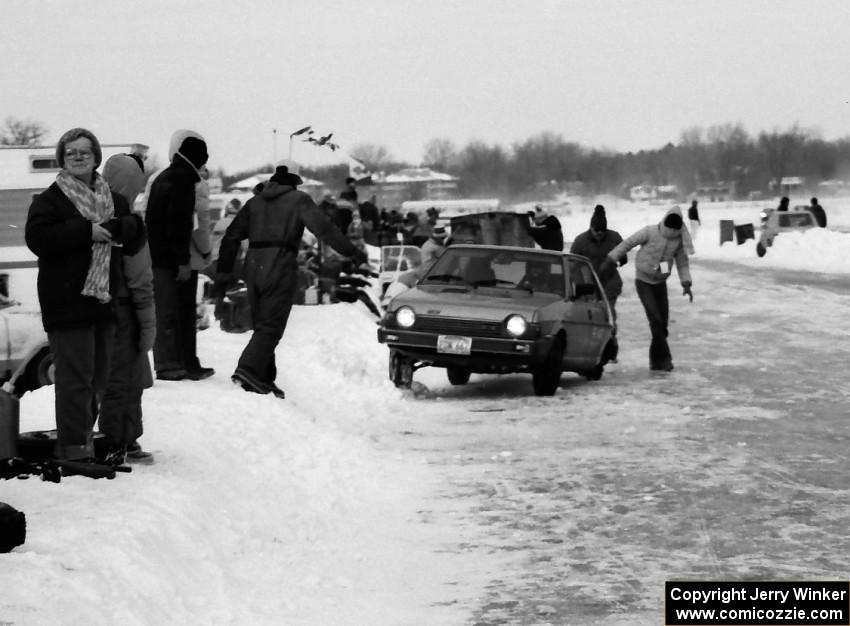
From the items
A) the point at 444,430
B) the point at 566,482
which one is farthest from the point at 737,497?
the point at 444,430

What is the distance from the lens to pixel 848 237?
4703 centimetres

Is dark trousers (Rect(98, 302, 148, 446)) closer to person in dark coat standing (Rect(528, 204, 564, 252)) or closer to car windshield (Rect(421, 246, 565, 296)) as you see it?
car windshield (Rect(421, 246, 565, 296))

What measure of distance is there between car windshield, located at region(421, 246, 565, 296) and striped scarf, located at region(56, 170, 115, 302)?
8.06 meters

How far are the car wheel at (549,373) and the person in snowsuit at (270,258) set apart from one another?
8.42 ft

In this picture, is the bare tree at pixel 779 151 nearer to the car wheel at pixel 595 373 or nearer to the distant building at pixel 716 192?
the distant building at pixel 716 192

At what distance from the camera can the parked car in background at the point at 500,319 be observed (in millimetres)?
14398

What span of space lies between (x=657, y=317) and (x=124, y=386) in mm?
9694

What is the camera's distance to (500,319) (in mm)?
14438

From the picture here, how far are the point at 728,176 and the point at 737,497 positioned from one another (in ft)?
520

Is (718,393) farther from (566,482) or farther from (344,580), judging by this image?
(344,580)

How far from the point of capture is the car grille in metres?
14.4

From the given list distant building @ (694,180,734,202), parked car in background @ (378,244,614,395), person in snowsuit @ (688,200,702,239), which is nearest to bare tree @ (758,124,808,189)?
distant building @ (694,180,734,202)

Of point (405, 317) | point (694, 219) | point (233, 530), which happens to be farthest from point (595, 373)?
point (694, 219)

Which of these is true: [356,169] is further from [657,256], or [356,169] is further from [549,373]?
[549,373]
